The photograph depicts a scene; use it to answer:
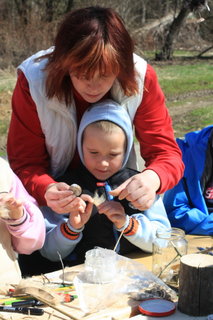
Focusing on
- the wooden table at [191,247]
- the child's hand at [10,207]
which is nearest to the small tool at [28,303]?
the child's hand at [10,207]

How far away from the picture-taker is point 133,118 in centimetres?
256

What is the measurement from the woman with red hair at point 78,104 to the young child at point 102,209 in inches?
3.3

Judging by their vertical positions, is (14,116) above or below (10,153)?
above

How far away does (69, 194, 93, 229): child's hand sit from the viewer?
214 cm

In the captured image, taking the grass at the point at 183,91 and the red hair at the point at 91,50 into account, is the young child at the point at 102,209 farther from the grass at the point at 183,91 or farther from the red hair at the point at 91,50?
the grass at the point at 183,91

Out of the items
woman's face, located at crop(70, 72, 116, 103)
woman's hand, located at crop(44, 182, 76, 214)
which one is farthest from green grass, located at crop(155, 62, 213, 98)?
woman's hand, located at crop(44, 182, 76, 214)

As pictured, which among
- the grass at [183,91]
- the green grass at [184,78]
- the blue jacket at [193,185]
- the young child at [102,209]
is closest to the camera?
the young child at [102,209]

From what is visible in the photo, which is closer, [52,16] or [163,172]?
[163,172]

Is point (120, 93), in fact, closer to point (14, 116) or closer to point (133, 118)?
point (133, 118)

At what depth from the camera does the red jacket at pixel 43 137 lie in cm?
247

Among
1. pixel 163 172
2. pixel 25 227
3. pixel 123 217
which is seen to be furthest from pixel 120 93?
pixel 25 227

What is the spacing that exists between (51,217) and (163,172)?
560 mm

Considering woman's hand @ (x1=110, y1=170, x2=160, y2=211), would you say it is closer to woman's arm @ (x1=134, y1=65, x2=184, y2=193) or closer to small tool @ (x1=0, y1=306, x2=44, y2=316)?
woman's arm @ (x1=134, y1=65, x2=184, y2=193)

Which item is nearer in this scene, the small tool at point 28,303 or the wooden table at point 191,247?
the small tool at point 28,303
